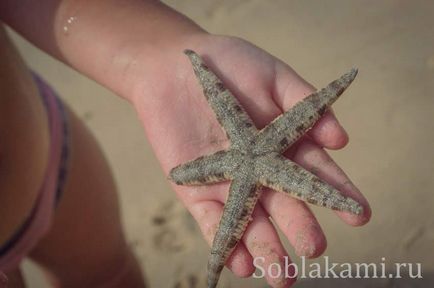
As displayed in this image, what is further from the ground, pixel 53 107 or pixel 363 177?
pixel 363 177

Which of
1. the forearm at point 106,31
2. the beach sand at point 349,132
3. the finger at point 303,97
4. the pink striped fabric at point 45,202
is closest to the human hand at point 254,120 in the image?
the finger at point 303,97

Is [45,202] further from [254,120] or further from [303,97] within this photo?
[303,97]

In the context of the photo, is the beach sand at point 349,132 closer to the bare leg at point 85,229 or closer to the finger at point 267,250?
the bare leg at point 85,229

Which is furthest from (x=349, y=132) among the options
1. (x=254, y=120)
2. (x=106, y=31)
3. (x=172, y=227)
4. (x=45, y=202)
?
(x=45, y=202)

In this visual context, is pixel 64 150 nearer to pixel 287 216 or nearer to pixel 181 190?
pixel 181 190

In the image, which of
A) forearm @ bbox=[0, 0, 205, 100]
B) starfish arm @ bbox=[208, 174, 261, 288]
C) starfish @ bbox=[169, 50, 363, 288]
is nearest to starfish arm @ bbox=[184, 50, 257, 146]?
starfish @ bbox=[169, 50, 363, 288]

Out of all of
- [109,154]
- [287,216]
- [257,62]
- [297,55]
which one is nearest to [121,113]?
[109,154]

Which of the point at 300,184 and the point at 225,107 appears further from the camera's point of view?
the point at 225,107
